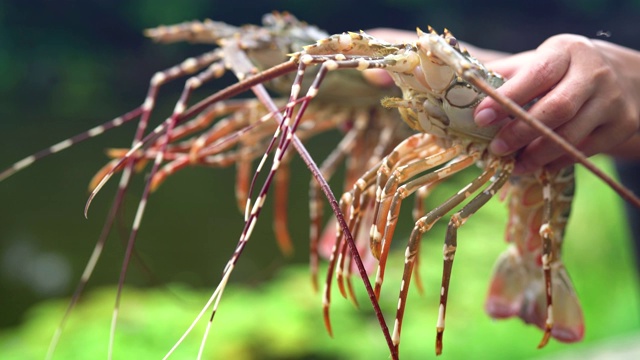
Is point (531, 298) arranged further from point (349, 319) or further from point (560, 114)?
point (349, 319)

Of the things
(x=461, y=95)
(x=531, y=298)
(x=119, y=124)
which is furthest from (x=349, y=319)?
(x=461, y=95)

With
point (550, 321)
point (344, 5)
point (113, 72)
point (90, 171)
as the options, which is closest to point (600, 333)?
point (344, 5)

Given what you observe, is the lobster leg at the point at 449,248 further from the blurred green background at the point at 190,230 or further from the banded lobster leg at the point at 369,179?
the blurred green background at the point at 190,230

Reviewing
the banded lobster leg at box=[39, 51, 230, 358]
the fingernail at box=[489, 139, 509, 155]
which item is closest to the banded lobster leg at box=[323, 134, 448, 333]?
the fingernail at box=[489, 139, 509, 155]

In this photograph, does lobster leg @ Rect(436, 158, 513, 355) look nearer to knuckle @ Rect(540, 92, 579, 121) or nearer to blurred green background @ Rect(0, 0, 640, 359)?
knuckle @ Rect(540, 92, 579, 121)

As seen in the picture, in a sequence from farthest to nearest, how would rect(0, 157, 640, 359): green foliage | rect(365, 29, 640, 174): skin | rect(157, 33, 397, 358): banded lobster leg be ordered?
rect(0, 157, 640, 359): green foliage → rect(365, 29, 640, 174): skin → rect(157, 33, 397, 358): banded lobster leg

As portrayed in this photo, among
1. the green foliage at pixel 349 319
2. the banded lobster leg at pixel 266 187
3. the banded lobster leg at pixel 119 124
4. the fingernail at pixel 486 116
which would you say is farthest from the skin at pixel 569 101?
the green foliage at pixel 349 319

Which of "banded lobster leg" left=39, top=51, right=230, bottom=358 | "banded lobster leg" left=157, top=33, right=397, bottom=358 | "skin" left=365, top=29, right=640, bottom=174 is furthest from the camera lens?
"banded lobster leg" left=39, top=51, right=230, bottom=358

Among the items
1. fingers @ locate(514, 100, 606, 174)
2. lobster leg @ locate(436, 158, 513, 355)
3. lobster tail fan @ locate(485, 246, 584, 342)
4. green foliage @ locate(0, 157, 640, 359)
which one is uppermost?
fingers @ locate(514, 100, 606, 174)
